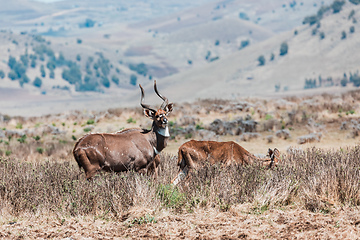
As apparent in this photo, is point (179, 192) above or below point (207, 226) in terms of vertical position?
above

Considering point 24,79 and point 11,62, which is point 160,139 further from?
point 11,62

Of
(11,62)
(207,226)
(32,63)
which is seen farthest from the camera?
(32,63)

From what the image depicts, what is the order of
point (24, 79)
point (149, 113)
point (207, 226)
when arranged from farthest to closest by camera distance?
point (24, 79)
point (149, 113)
point (207, 226)

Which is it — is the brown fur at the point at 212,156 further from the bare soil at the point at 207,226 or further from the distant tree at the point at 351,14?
the distant tree at the point at 351,14

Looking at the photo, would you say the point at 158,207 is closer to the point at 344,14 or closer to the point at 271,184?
the point at 271,184

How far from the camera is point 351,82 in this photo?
103062 mm

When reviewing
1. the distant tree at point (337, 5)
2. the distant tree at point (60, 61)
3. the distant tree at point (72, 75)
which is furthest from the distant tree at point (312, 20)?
the distant tree at point (60, 61)

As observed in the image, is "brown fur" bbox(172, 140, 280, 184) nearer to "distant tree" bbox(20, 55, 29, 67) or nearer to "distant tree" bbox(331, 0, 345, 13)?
"distant tree" bbox(331, 0, 345, 13)

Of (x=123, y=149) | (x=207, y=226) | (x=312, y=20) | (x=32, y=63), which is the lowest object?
(x=207, y=226)

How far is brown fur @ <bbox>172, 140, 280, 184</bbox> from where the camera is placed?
10336 mm

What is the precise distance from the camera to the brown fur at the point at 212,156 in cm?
1034

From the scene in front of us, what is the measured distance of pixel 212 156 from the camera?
10.4 meters

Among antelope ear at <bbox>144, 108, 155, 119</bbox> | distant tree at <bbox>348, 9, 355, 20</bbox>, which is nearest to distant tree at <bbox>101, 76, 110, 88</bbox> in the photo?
distant tree at <bbox>348, 9, 355, 20</bbox>

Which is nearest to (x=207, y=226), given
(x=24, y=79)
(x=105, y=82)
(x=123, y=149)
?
(x=123, y=149)
